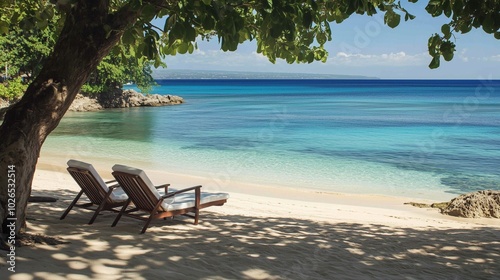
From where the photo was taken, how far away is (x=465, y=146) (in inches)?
1055

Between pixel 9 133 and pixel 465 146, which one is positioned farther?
pixel 465 146

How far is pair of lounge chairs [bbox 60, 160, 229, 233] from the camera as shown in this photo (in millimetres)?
6988

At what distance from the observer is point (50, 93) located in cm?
554

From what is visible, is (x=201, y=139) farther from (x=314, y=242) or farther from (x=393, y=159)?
(x=314, y=242)

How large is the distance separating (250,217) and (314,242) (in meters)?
2.31

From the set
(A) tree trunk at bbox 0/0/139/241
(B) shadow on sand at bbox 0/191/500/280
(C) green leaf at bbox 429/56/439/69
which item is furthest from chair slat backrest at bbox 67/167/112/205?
(C) green leaf at bbox 429/56/439/69

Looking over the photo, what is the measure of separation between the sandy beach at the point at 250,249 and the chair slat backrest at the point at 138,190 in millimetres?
320

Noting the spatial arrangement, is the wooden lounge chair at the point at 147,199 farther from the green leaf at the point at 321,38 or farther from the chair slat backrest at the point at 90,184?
the green leaf at the point at 321,38

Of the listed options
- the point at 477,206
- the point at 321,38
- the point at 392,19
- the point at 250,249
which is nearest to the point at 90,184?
the point at 250,249

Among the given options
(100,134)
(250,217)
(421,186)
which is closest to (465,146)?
(421,186)

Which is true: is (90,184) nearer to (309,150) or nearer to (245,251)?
(245,251)

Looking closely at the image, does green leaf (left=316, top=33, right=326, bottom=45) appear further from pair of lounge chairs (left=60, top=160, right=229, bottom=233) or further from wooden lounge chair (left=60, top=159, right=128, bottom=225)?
wooden lounge chair (left=60, top=159, right=128, bottom=225)

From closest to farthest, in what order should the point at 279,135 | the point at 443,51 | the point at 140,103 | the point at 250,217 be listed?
Answer: the point at 443,51 → the point at 250,217 → the point at 279,135 → the point at 140,103

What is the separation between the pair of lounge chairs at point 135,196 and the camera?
699cm
